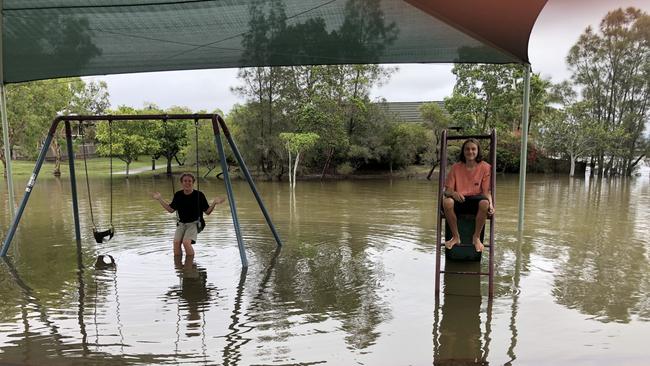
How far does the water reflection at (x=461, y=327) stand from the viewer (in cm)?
330

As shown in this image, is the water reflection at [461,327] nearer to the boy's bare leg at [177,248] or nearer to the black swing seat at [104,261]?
the boy's bare leg at [177,248]

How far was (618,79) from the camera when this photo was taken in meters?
32.9

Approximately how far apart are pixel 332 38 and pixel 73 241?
503 cm

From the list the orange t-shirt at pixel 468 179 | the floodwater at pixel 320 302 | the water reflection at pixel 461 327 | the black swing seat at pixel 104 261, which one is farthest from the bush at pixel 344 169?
the orange t-shirt at pixel 468 179

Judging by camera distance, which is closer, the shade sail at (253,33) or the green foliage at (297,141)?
the shade sail at (253,33)

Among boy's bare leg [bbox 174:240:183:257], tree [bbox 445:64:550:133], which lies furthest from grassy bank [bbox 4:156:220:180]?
boy's bare leg [bbox 174:240:183:257]

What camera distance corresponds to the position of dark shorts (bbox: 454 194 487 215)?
4837 millimetres

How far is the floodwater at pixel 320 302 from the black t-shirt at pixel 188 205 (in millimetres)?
568

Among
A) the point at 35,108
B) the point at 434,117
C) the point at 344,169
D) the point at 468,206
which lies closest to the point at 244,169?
the point at 468,206

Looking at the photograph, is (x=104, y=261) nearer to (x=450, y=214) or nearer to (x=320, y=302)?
(x=320, y=302)

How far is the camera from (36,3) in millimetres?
5746

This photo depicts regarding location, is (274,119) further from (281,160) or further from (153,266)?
(153,266)

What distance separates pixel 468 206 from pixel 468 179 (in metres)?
0.29

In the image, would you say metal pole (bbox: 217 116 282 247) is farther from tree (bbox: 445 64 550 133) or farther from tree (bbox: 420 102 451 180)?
tree (bbox: 445 64 550 133)
